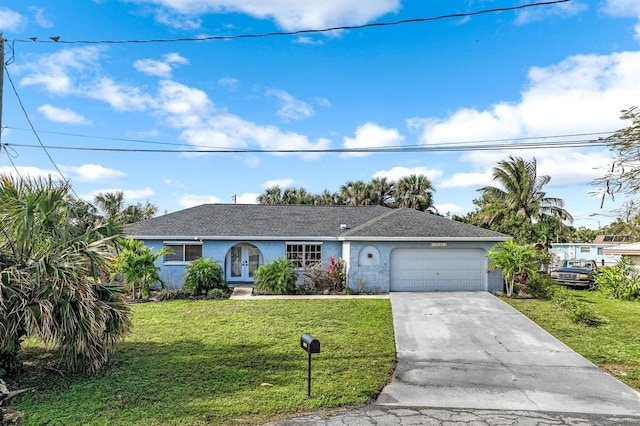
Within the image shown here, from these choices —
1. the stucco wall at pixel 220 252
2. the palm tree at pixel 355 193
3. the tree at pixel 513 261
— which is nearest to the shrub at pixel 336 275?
the stucco wall at pixel 220 252

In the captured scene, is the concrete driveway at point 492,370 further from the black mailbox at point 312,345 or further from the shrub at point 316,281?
the shrub at point 316,281

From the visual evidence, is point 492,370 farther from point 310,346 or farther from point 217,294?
point 217,294

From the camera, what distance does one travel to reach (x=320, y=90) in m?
16.9

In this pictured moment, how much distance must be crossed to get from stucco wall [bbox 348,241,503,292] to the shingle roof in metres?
0.43

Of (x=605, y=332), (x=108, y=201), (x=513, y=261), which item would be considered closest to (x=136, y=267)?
(x=513, y=261)

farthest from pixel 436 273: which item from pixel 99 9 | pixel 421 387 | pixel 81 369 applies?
pixel 99 9

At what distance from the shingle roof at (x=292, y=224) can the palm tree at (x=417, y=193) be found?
11.0 m

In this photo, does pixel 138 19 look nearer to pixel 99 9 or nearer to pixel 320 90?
pixel 99 9

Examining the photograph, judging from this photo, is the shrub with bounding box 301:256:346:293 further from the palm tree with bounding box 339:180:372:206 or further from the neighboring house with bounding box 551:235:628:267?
the neighboring house with bounding box 551:235:628:267

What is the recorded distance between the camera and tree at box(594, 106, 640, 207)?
7.73 metres

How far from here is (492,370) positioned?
8.30m

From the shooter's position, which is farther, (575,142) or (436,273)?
(436,273)

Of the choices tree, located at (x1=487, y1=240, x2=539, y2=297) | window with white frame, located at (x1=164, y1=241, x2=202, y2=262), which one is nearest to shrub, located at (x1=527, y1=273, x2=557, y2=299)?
tree, located at (x1=487, y1=240, x2=539, y2=297)

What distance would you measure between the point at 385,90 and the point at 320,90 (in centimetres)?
264
